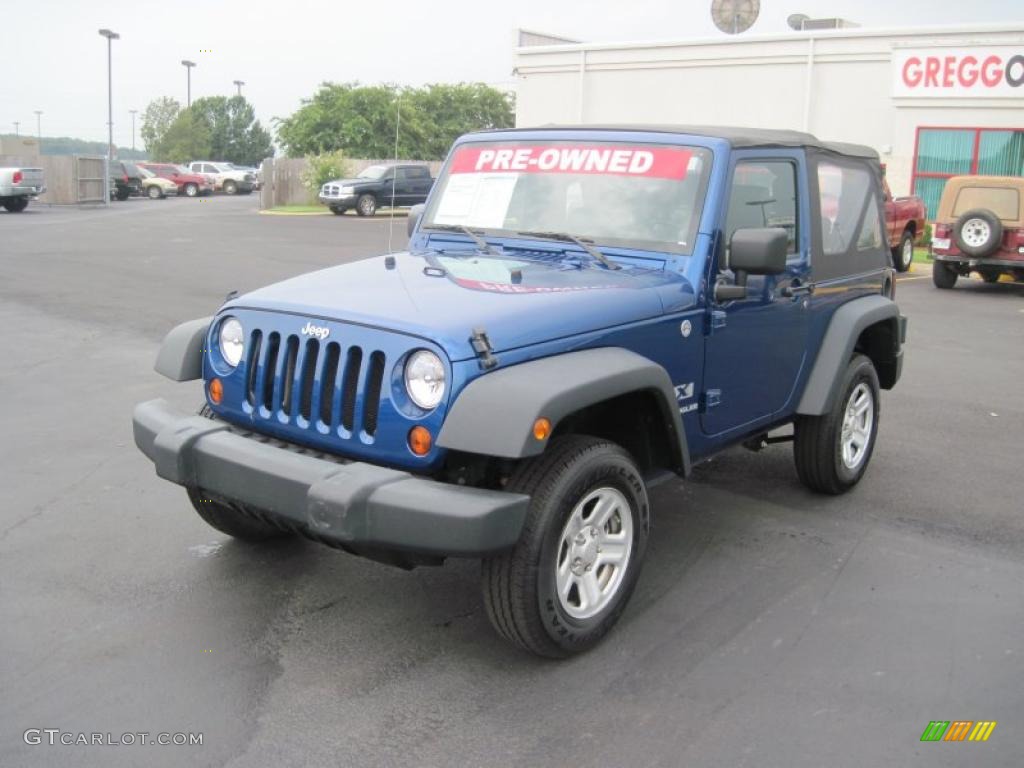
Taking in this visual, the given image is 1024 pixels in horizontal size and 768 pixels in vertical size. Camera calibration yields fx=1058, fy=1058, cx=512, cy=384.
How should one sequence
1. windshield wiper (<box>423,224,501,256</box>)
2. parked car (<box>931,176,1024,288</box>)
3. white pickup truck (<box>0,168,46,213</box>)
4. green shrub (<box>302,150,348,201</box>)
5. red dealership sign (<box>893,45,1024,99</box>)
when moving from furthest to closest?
1. green shrub (<box>302,150,348,201</box>)
2. white pickup truck (<box>0,168,46,213</box>)
3. red dealership sign (<box>893,45,1024,99</box>)
4. parked car (<box>931,176,1024,288</box>)
5. windshield wiper (<box>423,224,501,256</box>)

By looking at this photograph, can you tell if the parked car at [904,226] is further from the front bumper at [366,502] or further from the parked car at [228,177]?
the parked car at [228,177]

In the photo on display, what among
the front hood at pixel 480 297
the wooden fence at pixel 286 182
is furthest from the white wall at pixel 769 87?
the front hood at pixel 480 297

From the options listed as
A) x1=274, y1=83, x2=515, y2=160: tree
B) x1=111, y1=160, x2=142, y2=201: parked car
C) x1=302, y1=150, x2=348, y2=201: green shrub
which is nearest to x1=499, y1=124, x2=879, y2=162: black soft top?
x1=302, y1=150, x2=348, y2=201: green shrub

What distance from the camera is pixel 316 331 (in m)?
3.86

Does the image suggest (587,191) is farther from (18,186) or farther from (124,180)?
(124,180)

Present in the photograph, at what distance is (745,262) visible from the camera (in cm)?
449

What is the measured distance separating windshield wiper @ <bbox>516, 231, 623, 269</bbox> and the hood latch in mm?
1190

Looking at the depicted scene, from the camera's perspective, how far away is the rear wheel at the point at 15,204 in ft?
101

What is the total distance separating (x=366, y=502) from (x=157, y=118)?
95.3m

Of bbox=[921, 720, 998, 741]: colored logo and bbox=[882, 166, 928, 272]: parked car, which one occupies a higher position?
bbox=[882, 166, 928, 272]: parked car

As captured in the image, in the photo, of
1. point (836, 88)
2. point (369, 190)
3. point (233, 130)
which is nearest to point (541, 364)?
point (836, 88)

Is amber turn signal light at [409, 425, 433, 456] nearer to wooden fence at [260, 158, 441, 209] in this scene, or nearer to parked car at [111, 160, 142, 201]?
wooden fence at [260, 158, 441, 209]

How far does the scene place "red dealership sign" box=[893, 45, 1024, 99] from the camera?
23062 mm

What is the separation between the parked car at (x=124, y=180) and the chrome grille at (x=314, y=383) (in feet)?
133
